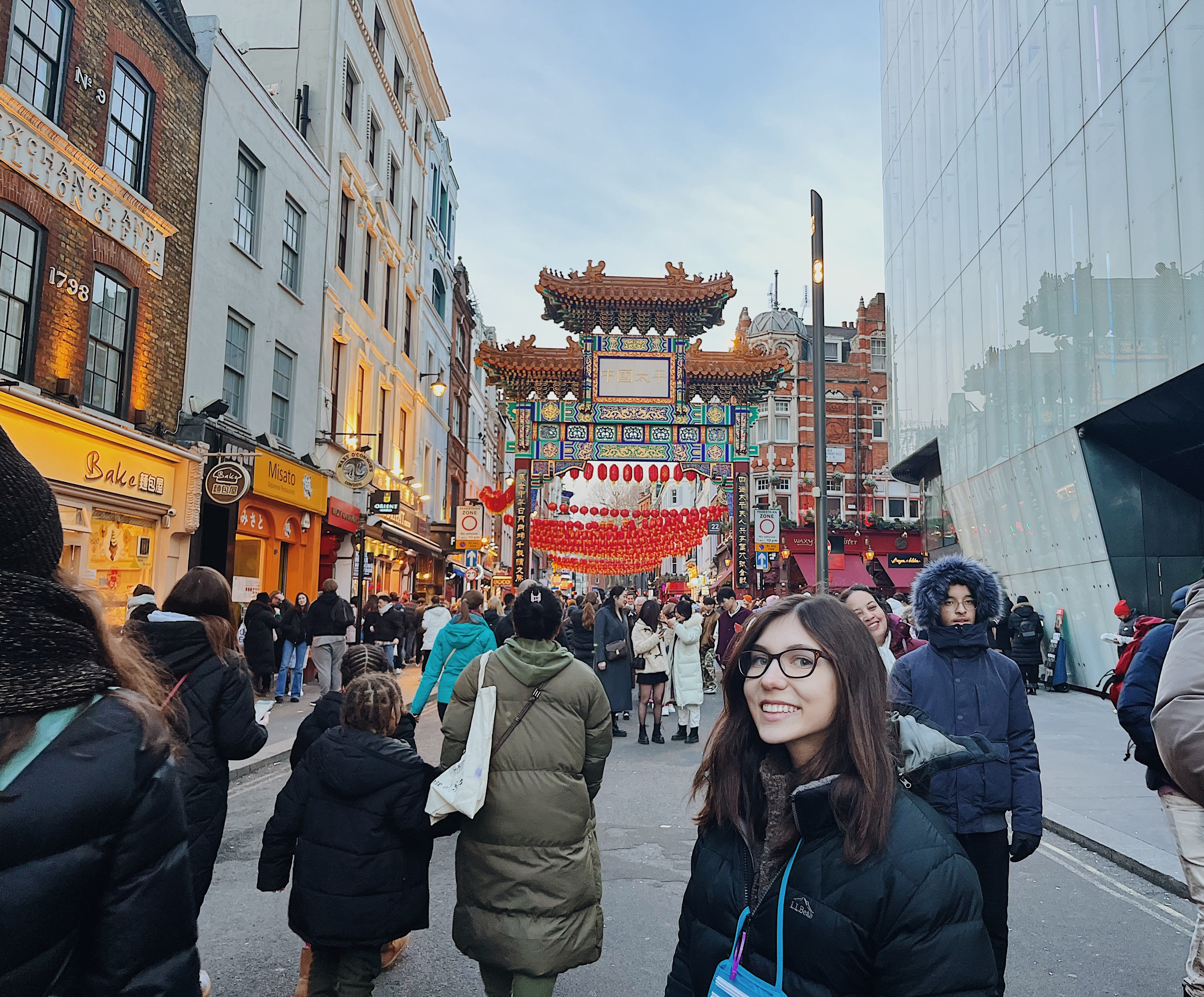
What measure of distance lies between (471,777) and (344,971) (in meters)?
1.00

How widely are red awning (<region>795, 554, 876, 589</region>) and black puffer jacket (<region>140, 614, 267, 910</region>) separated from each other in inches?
1278

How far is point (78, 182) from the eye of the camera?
11836 mm

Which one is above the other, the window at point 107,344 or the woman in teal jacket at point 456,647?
the window at point 107,344

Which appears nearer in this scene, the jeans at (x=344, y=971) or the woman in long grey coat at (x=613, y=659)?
the jeans at (x=344, y=971)

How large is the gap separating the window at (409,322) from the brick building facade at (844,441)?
2232 centimetres

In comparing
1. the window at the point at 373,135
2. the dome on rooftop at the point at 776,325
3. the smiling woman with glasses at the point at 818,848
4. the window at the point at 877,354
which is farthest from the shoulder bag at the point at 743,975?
the dome on rooftop at the point at 776,325

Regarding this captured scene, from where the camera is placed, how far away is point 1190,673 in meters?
2.12

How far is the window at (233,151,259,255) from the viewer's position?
16844mm

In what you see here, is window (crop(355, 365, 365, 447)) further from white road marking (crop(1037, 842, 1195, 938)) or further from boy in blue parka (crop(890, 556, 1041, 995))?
boy in blue parka (crop(890, 556, 1041, 995))

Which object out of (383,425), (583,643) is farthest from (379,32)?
(583,643)

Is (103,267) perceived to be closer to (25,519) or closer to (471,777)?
(471,777)

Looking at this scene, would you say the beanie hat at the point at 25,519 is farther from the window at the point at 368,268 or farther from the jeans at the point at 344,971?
the window at the point at 368,268

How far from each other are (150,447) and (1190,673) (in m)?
13.8

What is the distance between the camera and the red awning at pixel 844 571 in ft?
118
